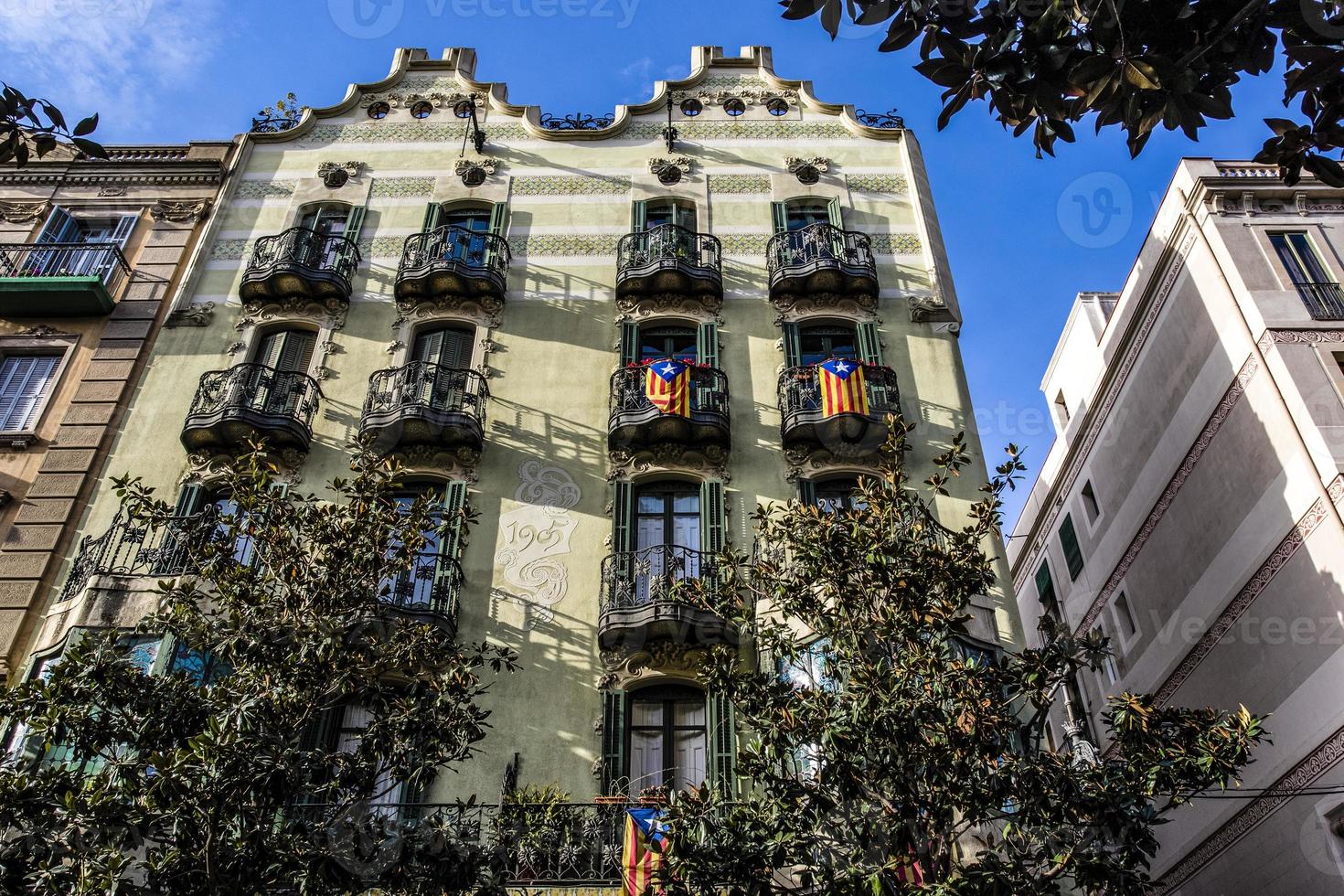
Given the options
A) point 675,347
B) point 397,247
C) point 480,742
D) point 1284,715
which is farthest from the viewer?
point 397,247

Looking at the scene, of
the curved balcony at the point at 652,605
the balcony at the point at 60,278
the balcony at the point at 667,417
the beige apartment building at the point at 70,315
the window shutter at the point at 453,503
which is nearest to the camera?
the curved balcony at the point at 652,605

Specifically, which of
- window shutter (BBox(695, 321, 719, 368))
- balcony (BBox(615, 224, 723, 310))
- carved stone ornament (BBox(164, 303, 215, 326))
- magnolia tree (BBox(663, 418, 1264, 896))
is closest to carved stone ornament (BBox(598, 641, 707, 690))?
magnolia tree (BBox(663, 418, 1264, 896))

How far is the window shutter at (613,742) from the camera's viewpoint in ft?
48.1

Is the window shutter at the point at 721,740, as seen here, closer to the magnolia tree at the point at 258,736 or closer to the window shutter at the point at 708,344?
the magnolia tree at the point at 258,736

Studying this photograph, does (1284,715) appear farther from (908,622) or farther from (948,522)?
(908,622)

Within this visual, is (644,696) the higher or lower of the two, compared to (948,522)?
lower

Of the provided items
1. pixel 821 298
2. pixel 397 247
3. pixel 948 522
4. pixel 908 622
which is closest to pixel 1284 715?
pixel 948 522

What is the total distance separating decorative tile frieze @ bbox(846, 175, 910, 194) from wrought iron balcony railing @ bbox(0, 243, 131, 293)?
14.1 metres

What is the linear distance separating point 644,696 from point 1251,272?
12.3 metres

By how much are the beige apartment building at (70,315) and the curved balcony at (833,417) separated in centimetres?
1096

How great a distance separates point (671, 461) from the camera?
1777 centimetres

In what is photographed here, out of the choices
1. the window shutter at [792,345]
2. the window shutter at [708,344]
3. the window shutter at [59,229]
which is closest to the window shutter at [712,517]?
the window shutter at [708,344]

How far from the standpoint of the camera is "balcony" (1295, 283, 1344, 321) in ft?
58.7

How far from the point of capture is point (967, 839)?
13.4m
